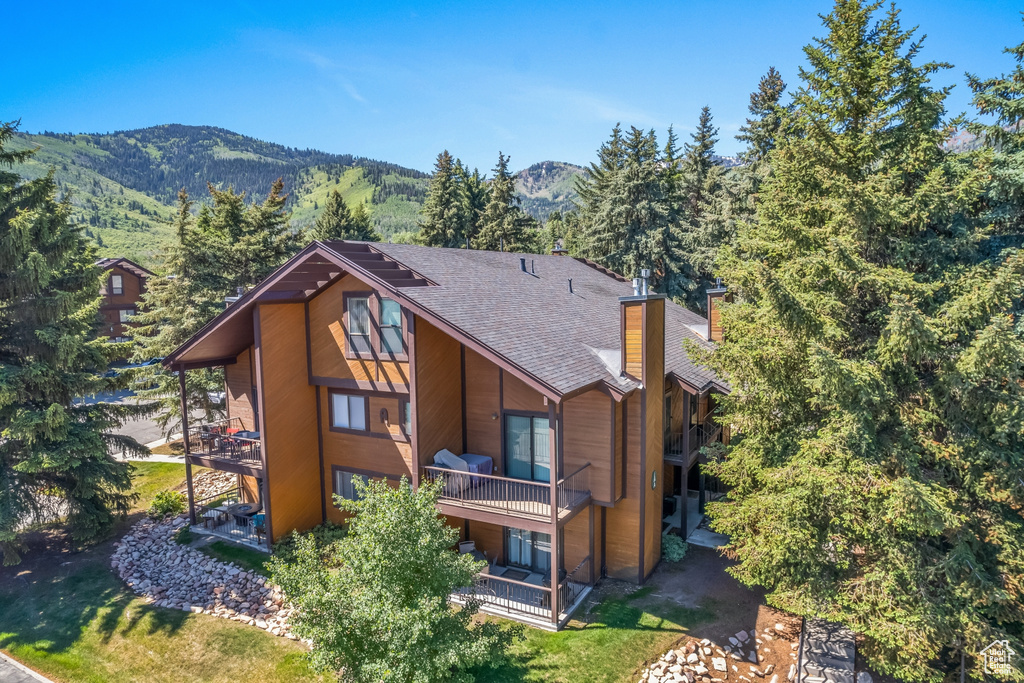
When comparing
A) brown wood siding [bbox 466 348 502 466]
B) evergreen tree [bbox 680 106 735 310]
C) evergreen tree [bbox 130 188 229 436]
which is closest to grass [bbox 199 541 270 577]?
brown wood siding [bbox 466 348 502 466]

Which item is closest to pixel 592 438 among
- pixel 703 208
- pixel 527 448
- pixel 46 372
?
pixel 527 448

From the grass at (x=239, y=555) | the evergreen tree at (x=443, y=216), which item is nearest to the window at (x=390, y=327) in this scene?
the grass at (x=239, y=555)

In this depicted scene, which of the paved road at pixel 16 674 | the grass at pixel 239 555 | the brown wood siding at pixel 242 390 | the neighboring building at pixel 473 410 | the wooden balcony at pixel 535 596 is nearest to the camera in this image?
the paved road at pixel 16 674

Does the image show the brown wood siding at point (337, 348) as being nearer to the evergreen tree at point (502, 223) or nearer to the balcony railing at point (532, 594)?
the balcony railing at point (532, 594)

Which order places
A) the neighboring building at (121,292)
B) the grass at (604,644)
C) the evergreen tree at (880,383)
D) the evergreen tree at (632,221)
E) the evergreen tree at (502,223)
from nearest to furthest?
the evergreen tree at (880,383) → the grass at (604,644) → the evergreen tree at (632,221) → the evergreen tree at (502,223) → the neighboring building at (121,292)

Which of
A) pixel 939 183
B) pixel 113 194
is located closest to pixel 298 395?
pixel 939 183

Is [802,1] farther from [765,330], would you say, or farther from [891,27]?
[765,330]

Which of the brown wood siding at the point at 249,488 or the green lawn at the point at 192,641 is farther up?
the brown wood siding at the point at 249,488
